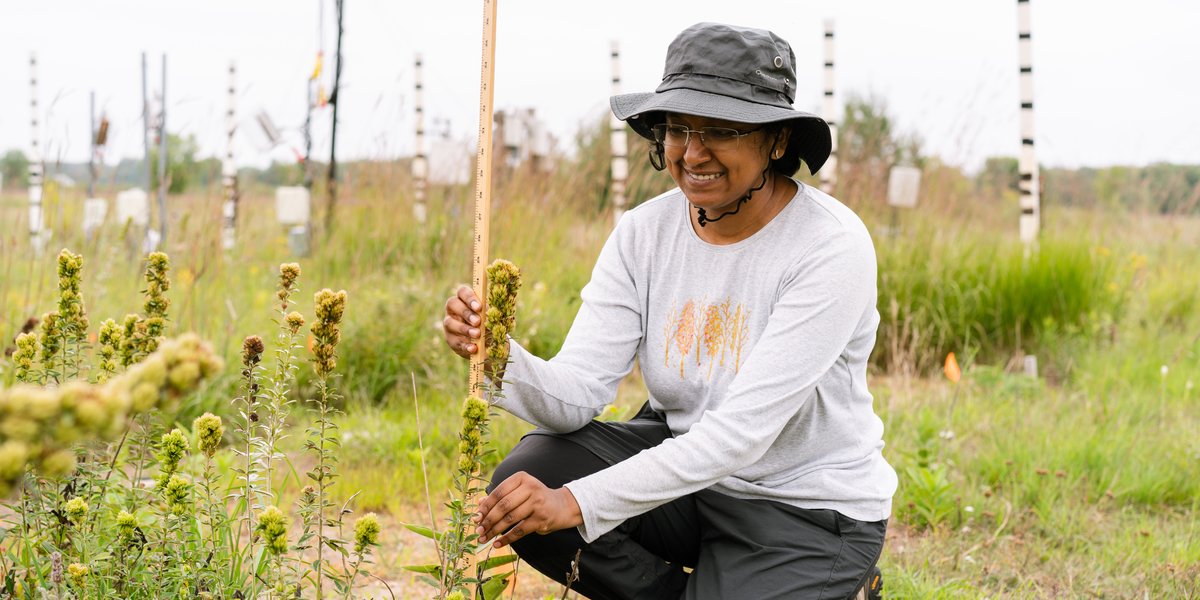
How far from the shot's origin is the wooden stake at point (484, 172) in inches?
64.2

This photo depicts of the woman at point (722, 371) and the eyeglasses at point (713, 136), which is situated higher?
the eyeglasses at point (713, 136)

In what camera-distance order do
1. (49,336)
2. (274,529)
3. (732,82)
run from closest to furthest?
1. (274,529)
2. (49,336)
3. (732,82)

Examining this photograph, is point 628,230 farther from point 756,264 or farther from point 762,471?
point 762,471

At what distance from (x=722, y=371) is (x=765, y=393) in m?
0.30

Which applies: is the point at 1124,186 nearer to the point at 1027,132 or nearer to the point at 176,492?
the point at 1027,132

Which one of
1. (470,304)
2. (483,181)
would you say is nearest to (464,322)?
(470,304)

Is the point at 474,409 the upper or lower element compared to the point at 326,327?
lower

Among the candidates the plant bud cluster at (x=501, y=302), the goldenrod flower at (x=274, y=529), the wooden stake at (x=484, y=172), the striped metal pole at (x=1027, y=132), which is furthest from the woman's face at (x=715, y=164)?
the striped metal pole at (x=1027, y=132)

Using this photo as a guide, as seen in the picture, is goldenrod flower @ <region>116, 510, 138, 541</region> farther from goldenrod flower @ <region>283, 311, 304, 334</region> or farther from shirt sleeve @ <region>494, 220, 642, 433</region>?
shirt sleeve @ <region>494, 220, 642, 433</region>

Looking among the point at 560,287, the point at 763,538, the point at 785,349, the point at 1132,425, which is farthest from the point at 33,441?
the point at 560,287

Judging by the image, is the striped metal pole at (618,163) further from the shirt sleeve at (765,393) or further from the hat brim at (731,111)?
the shirt sleeve at (765,393)

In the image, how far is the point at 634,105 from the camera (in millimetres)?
2008

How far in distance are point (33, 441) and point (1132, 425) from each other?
404cm

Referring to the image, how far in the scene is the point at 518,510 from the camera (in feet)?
4.98
